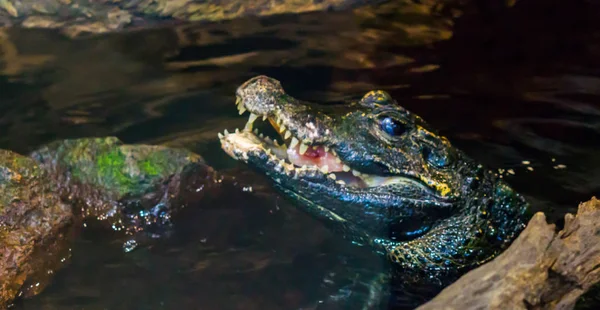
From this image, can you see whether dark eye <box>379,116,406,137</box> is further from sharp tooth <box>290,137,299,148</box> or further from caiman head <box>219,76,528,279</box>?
sharp tooth <box>290,137,299,148</box>

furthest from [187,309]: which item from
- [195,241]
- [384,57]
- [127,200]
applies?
[384,57]

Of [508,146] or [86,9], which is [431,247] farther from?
[86,9]

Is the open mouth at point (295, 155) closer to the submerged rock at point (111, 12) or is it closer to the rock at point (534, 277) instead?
the rock at point (534, 277)

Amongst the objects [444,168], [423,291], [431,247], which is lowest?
[423,291]

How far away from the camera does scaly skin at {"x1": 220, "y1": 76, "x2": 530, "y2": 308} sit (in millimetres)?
3250

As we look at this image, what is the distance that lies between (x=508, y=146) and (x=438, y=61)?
2.01 m

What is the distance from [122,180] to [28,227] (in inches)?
32.0

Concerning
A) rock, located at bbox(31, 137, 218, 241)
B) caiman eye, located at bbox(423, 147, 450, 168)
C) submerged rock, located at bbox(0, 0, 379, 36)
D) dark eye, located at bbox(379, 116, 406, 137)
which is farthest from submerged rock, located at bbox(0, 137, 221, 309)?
submerged rock, located at bbox(0, 0, 379, 36)

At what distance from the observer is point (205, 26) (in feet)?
25.9

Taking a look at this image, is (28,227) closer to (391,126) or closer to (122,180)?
(122,180)

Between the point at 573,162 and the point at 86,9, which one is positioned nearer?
the point at 573,162

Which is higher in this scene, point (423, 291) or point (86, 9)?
point (86, 9)

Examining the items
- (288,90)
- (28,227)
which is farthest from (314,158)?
(288,90)

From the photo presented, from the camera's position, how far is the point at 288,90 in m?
5.96
